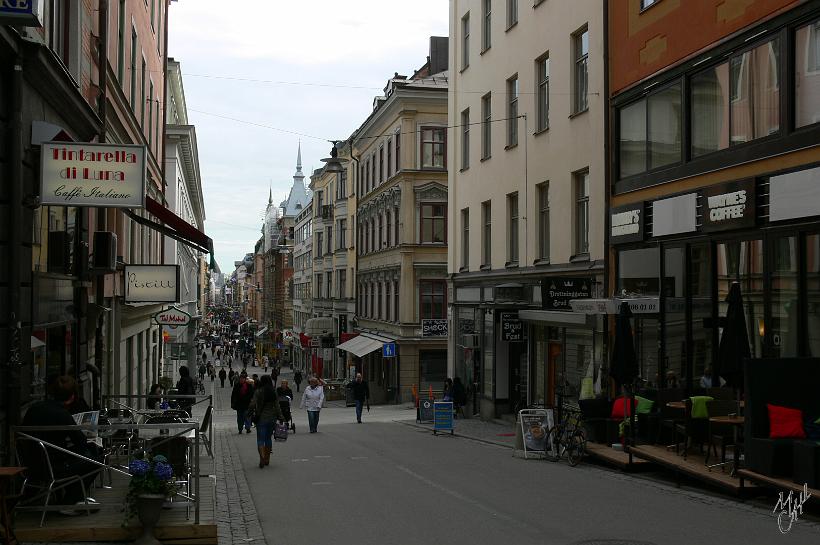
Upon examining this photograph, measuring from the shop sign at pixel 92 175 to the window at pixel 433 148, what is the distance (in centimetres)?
3335

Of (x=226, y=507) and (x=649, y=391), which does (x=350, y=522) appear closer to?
(x=226, y=507)

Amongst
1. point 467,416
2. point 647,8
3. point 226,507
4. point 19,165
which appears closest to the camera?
point 19,165

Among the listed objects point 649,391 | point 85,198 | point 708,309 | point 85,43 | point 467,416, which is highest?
point 85,43

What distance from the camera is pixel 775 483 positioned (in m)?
10.8

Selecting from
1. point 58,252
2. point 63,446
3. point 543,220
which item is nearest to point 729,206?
point 543,220

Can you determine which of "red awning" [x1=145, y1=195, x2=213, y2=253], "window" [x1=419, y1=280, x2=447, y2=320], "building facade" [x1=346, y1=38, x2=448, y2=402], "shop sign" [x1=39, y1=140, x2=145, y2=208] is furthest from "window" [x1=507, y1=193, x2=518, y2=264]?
"shop sign" [x1=39, y1=140, x2=145, y2=208]

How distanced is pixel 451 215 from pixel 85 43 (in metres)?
19.7

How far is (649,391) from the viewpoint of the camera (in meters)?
17.8

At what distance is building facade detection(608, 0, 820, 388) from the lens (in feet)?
46.4

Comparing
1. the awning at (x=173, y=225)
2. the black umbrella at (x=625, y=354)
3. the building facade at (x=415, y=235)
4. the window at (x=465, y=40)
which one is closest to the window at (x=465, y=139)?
the window at (x=465, y=40)

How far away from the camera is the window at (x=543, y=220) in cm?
2502

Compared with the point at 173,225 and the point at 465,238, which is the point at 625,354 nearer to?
the point at 173,225

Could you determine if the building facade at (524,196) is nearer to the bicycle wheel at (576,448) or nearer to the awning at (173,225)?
the bicycle wheel at (576,448)

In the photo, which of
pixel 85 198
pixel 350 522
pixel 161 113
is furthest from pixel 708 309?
pixel 161 113
